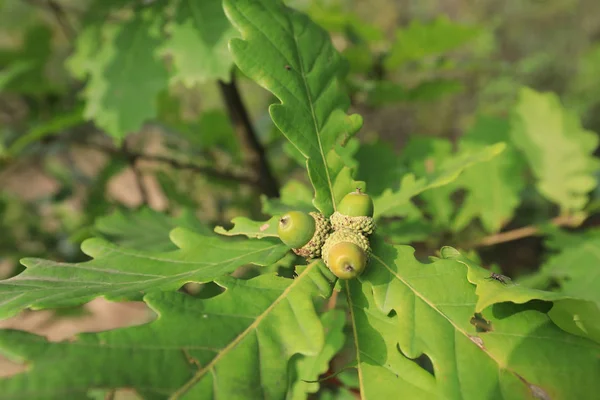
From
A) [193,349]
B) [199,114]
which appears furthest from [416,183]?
[199,114]

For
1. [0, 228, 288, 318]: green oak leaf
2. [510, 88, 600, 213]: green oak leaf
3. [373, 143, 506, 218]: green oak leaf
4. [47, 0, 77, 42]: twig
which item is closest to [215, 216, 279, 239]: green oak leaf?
[0, 228, 288, 318]: green oak leaf

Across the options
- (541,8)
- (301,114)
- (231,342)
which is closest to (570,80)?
(541,8)

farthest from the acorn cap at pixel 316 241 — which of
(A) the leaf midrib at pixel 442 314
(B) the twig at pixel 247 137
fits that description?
(B) the twig at pixel 247 137

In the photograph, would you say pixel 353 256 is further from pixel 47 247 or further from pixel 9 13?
pixel 9 13

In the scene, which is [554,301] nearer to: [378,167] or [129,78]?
[378,167]

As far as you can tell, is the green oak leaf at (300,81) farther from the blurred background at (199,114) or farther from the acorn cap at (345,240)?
the blurred background at (199,114)
